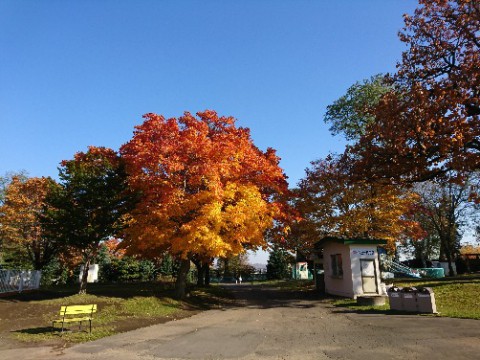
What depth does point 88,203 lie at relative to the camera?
62.3 ft

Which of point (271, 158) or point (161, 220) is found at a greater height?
point (271, 158)

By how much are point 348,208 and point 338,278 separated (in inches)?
249

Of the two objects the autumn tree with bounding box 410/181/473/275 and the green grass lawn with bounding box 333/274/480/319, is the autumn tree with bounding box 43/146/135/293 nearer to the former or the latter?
the green grass lawn with bounding box 333/274/480/319

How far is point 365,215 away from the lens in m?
25.6

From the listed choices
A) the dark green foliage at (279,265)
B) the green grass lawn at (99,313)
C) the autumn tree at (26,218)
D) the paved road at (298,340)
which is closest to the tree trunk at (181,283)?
the green grass lawn at (99,313)

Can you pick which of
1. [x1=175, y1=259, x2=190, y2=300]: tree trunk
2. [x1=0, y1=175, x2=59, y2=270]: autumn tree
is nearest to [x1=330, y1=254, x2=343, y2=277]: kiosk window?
[x1=175, y1=259, x2=190, y2=300]: tree trunk

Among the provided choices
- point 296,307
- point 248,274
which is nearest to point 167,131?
point 296,307

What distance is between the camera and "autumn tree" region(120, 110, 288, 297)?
17406 mm

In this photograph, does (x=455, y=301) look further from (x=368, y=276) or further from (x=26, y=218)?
(x=26, y=218)

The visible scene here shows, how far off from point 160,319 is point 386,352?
380 inches

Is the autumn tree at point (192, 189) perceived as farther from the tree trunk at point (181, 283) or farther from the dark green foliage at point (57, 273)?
the dark green foliage at point (57, 273)

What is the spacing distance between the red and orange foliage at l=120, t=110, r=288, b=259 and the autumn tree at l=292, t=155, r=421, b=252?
26.8 feet

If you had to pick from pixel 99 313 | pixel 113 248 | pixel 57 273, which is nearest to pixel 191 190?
pixel 99 313

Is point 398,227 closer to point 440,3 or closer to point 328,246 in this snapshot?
point 328,246
